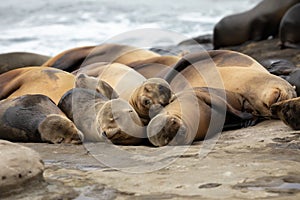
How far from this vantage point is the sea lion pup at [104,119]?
13.4ft

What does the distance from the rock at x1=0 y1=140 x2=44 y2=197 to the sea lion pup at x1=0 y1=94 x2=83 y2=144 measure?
1107 millimetres

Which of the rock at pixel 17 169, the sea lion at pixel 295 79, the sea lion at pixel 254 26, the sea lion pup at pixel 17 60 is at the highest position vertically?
the rock at pixel 17 169

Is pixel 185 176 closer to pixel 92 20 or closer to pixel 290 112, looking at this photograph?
pixel 290 112

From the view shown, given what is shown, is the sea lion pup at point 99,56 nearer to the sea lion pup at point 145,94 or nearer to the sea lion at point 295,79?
the sea lion pup at point 145,94

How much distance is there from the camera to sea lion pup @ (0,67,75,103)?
5.01 m

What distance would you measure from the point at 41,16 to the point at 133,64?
45.9 feet

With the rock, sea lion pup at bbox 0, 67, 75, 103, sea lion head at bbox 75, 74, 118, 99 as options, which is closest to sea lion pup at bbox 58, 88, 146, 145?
sea lion head at bbox 75, 74, 118, 99

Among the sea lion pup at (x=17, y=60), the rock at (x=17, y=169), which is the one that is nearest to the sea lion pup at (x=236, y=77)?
the rock at (x=17, y=169)

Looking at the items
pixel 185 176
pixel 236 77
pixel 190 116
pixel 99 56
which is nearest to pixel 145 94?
pixel 190 116

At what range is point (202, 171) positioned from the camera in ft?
10.2

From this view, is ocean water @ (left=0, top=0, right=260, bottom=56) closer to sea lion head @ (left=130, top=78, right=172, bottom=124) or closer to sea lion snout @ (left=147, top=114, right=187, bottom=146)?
sea lion head @ (left=130, top=78, right=172, bottom=124)

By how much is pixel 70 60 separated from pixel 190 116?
8.60 ft

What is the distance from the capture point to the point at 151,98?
4359 mm

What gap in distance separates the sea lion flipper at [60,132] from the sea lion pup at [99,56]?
2.32 metres
